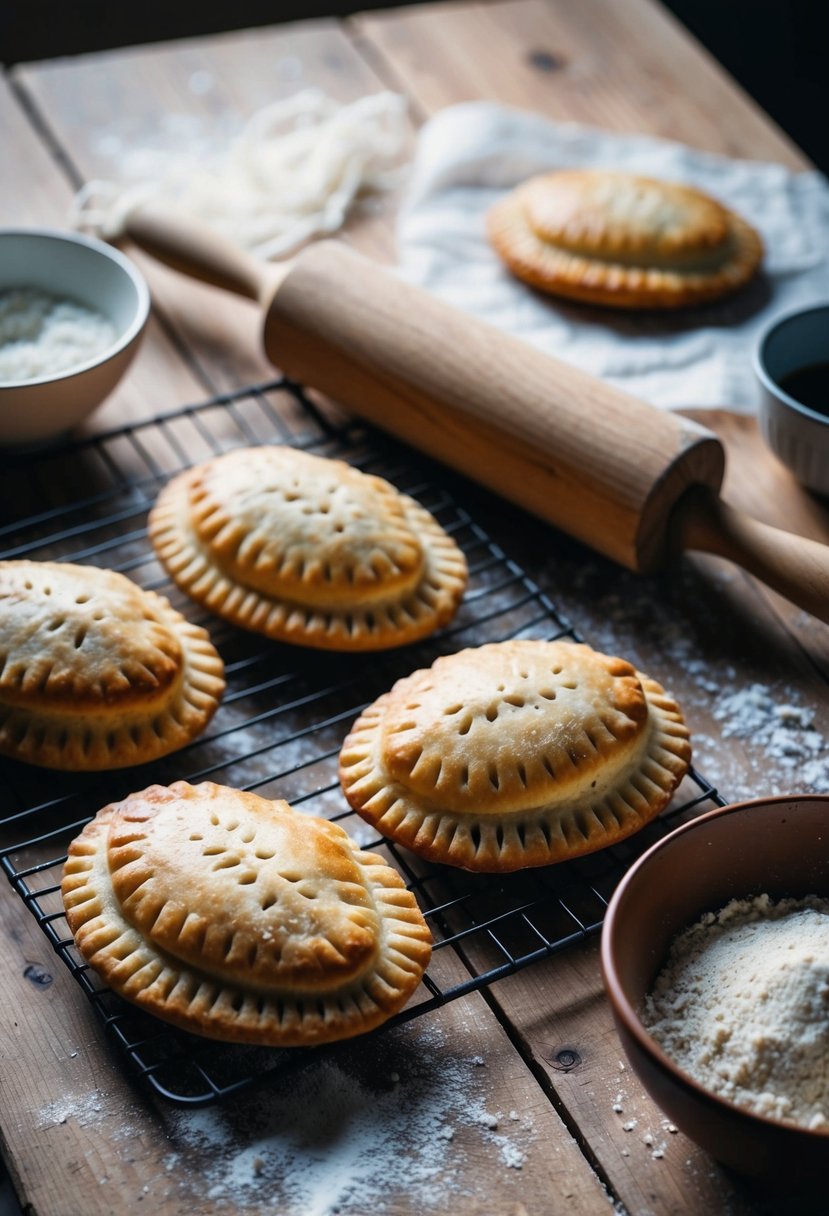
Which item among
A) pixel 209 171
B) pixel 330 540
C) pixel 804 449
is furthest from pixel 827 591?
pixel 209 171

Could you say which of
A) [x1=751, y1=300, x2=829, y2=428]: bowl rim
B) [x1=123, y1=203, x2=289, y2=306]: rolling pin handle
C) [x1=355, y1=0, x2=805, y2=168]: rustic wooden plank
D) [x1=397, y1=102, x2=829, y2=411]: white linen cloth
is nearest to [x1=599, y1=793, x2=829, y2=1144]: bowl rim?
[x1=751, y1=300, x2=829, y2=428]: bowl rim

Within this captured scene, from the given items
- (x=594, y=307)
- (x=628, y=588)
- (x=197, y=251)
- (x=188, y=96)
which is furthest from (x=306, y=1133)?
(x=188, y=96)

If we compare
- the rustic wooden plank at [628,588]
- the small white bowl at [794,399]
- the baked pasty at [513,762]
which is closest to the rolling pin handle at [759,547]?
the rustic wooden plank at [628,588]

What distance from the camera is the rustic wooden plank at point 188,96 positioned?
9.25 feet

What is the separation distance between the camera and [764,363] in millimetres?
2336

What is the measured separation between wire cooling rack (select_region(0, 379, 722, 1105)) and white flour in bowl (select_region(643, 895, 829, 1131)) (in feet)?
0.52

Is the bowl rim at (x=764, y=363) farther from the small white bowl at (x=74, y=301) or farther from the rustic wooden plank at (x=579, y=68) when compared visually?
the small white bowl at (x=74, y=301)

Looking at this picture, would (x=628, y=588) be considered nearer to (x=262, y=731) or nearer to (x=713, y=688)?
(x=713, y=688)

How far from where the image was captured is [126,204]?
2.78 meters

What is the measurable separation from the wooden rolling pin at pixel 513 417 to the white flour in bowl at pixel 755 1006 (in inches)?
25.4

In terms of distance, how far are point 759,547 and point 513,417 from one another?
1.53 ft

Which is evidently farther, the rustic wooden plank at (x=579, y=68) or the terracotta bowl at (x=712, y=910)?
the rustic wooden plank at (x=579, y=68)

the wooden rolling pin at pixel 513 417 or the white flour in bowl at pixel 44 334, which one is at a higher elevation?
the wooden rolling pin at pixel 513 417

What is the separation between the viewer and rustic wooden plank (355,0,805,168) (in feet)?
10.6
